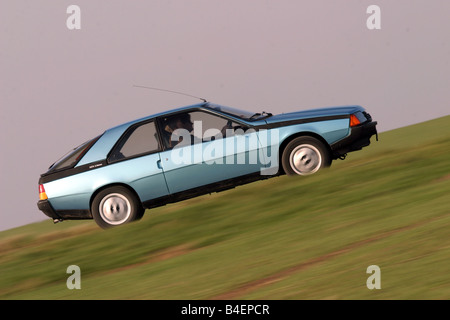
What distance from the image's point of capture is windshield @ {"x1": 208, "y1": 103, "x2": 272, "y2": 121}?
36.1 feet

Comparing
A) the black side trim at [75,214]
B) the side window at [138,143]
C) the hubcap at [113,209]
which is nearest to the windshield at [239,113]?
the side window at [138,143]

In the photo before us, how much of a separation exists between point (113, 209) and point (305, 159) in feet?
9.55

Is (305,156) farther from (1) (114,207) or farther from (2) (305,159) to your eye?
(1) (114,207)

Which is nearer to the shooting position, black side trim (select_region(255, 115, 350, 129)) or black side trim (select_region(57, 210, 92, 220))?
black side trim (select_region(255, 115, 350, 129))

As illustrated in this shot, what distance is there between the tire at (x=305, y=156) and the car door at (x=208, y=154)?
441 mm

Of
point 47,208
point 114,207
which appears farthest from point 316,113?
point 47,208

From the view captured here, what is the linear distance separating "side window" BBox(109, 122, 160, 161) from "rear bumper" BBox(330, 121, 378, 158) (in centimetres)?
263

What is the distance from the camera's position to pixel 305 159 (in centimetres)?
1059

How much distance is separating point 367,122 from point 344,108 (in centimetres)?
43

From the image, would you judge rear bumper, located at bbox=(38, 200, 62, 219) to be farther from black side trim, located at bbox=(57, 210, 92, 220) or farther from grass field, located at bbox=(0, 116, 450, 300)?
grass field, located at bbox=(0, 116, 450, 300)

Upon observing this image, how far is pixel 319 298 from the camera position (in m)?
5.99

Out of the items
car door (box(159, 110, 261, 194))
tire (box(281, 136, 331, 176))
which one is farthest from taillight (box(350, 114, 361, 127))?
car door (box(159, 110, 261, 194))

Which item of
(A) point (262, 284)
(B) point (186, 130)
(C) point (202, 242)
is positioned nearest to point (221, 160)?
(B) point (186, 130)

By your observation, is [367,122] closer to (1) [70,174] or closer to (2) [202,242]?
(2) [202,242]
